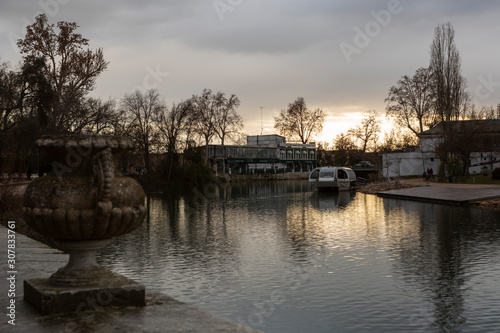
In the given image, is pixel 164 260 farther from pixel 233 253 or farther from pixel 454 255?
pixel 454 255

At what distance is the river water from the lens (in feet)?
27.6

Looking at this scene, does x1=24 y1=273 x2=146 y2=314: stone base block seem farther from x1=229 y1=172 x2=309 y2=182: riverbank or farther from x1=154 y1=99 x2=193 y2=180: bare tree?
x1=229 y1=172 x2=309 y2=182: riverbank

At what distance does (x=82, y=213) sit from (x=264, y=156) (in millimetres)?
114164

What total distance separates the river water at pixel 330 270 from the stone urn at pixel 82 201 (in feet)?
9.73

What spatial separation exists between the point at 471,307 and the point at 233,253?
7.00 m

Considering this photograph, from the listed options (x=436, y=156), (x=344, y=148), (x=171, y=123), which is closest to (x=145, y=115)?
(x=171, y=123)

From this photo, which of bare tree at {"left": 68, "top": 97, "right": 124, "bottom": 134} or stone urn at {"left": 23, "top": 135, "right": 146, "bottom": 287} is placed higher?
bare tree at {"left": 68, "top": 97, "right": 124, "bottom": 134}

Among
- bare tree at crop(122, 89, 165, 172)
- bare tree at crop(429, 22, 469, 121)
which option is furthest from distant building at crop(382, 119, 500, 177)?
bare tree at crop(122, 89, 165, 172)

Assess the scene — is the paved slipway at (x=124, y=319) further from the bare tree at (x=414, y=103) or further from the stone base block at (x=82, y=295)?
the bare tree at (x=414, y=103)

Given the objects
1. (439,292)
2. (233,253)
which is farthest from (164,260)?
(439,292)

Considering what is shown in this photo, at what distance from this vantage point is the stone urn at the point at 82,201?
Answer: 18.9 feet

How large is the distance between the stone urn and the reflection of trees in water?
A: 5.22 metres

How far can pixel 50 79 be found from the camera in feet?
119

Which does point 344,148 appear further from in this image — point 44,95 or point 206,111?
point 44,95
